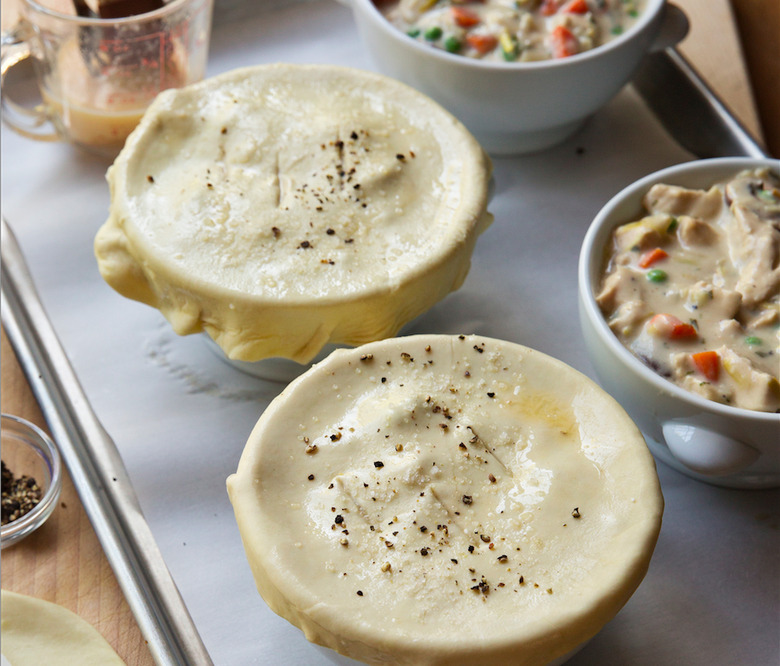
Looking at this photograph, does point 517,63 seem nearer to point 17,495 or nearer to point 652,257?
point 652,257

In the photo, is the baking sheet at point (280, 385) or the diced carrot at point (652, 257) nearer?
the baking sheet at point (280, 385)

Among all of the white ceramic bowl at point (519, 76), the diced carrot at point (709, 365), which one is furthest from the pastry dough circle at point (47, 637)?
the white ceramic bowl at point (519, 76)

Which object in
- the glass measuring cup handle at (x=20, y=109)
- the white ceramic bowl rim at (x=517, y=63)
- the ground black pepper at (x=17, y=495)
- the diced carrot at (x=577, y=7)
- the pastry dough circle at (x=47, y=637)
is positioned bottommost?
the pastry dough circle at (x=47, y=637)

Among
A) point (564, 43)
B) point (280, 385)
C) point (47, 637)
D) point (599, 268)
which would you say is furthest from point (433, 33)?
point (47, 637)

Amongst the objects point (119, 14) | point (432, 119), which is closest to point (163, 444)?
point (432, 119)

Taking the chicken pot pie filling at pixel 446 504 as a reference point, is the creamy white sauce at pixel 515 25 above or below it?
above

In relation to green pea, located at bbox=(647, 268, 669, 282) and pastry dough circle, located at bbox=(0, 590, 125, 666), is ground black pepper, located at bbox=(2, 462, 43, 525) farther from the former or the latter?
green pea, located at bbox=(647, 268, 669, 282)

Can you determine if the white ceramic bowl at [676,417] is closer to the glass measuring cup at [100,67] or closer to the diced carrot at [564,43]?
the diced carrot at [564,43]

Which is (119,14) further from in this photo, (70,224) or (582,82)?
(582,82)
